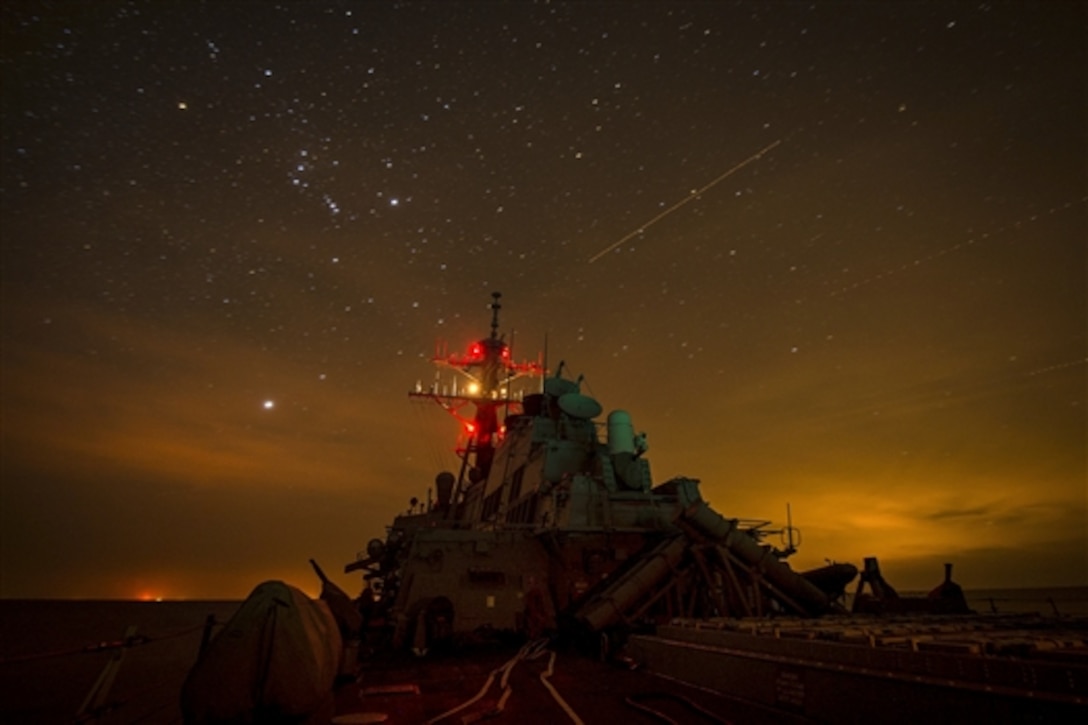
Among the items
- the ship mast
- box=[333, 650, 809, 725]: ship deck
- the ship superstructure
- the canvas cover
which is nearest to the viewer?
the canvas cover

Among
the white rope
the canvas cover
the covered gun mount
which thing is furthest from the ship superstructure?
the canvas cover

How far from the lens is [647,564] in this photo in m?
17.5

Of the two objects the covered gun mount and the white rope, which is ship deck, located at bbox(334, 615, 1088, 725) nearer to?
the white rope

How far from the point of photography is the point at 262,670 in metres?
5.90

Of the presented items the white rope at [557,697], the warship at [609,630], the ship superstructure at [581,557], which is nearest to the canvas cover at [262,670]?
the warship at [609,630]

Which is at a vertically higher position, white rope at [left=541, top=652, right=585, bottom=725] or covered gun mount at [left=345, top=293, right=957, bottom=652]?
covered gun mount at [left=345, top=293, right=957, bottom=652]

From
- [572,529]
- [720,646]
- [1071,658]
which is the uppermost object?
[572,529]

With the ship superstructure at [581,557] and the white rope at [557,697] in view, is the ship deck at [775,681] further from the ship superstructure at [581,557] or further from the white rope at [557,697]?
the ship superstructure at [581,557]

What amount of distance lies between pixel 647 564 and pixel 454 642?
22.9 ft

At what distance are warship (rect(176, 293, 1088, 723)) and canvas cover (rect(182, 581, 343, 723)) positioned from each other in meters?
0.02

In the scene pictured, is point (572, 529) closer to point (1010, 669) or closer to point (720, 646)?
point (720, 646)

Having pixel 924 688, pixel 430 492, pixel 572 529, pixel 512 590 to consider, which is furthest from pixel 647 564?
pixel 430 492

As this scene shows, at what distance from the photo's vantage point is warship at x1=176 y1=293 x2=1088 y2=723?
604cm

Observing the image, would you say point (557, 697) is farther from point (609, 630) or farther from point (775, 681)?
point (609, 630)
